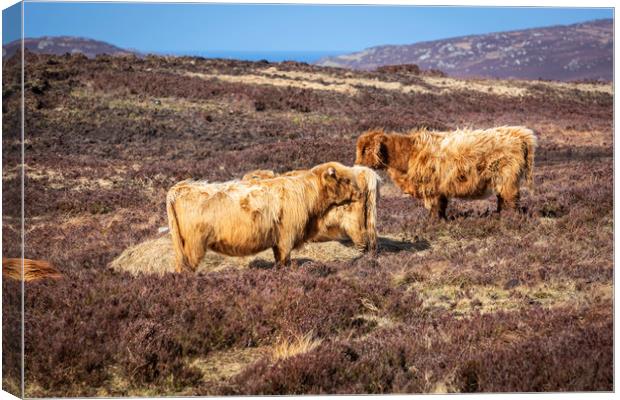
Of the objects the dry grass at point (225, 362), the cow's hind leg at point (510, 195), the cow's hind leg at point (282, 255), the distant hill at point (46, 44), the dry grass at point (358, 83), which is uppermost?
the distant hill at point (46, 44)

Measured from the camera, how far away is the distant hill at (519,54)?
8.88 meters

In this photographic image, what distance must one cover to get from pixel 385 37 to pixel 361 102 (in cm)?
2796

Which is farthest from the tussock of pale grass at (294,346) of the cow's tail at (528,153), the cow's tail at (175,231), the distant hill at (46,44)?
the cow's tail at (528,153)

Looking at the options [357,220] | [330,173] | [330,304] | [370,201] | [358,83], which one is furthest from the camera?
[358,83]

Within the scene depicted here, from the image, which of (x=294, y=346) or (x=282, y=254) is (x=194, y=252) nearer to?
(x=282, y=254)

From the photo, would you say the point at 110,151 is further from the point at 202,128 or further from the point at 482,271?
the point at 482,271

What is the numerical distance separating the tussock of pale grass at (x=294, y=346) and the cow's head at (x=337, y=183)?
8.24 ft

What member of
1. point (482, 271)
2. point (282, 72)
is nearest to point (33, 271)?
point (482, 271)

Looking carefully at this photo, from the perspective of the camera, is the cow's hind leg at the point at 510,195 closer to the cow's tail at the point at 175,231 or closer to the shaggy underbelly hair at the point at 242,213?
the shaggy underbelly hair at the point at 242,213

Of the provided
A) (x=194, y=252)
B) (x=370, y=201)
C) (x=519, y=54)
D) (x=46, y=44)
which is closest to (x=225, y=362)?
(x=194, y=252)

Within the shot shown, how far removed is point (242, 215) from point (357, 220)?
1641 millimetres

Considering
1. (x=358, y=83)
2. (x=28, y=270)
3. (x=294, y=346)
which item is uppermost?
(x=358, y=83)

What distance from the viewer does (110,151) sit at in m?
23.6

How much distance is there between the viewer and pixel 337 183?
9.25 metres
